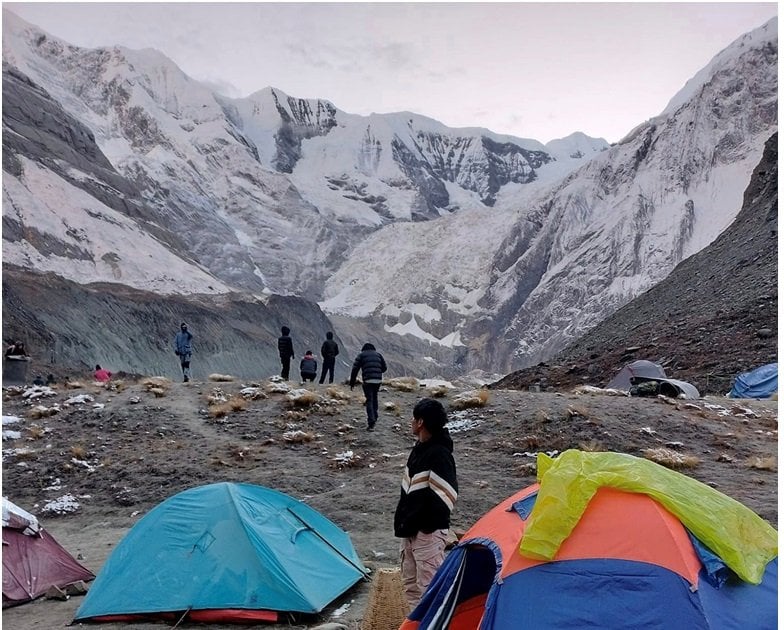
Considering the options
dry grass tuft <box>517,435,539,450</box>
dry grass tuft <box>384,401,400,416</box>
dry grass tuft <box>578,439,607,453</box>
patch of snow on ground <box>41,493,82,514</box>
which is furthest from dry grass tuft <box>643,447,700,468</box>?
patch of snow on ground <box>41,493,82,514</box>

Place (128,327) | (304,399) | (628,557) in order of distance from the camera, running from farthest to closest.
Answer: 1. (128,327)
2. (304,399)
3. (628,557)

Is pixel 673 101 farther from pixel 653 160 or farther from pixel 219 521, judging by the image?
pixel 219 521

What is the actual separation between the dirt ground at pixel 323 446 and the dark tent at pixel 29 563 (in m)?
0.59

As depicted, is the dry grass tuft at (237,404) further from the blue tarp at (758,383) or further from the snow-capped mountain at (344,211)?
the snow-capped mountain at (344,211)

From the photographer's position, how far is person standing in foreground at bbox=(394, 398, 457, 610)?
5.04m

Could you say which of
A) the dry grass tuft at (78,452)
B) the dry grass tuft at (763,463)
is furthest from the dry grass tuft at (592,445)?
the dry grass tuft at (78,452)

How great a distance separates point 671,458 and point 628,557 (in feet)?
26.1

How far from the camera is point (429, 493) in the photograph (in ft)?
16.6

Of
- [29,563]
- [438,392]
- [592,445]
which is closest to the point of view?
[29,563]

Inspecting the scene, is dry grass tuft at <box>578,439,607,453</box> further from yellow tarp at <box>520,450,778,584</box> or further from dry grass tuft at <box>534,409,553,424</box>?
yellow tarp at <box>520,450,778,584</box>

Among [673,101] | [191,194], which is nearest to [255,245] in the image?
[191,194]

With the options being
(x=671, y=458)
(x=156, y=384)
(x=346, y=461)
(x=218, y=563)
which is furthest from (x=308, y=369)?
(x=218, y=563)

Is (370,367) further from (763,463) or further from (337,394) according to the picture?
(763,463)

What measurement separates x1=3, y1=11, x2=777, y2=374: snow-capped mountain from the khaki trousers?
60.5 m
